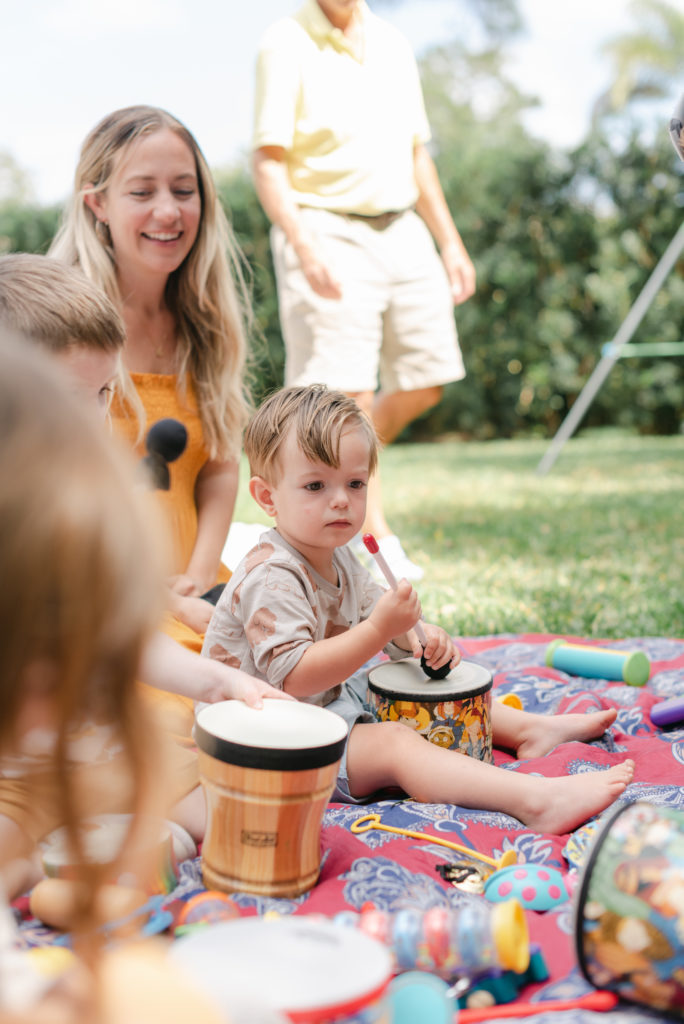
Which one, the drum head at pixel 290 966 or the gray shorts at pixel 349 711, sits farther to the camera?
the gray shorts at pixel 349 711

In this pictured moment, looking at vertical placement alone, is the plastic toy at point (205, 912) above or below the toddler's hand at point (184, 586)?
below

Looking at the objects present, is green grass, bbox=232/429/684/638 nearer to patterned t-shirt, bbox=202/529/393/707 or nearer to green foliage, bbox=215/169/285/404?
patterned t-shirt, bbox=202/529/393/707

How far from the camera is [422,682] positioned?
1.85 metres

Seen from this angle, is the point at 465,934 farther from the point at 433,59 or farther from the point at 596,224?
the point at 433,59

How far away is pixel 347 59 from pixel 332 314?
980mm

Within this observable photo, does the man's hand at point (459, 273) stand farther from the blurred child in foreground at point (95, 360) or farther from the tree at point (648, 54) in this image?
the tree at point (648, 54)

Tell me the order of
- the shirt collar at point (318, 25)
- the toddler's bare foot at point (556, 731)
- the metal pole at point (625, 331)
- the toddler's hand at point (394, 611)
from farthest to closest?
the metal pole at point (625, 331) → the shirt collar at point (318, 25) → the toddler's bare foot at point (556, 731) → the toddler's hand at point (394, 611)

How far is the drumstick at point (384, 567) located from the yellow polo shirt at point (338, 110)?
2287 millimetres

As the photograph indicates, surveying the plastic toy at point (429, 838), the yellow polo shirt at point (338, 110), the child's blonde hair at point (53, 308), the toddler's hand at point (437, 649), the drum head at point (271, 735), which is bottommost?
the plastic toy at point (429, 838)

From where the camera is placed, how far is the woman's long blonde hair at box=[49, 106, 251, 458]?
2375 millimetres

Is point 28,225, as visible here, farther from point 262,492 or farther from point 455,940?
point 455,940

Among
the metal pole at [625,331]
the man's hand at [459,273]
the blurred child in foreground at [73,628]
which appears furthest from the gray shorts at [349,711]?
the metal pole at [625,331]

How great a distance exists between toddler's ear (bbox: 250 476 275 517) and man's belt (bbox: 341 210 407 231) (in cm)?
221

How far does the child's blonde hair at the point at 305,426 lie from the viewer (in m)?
1.82
